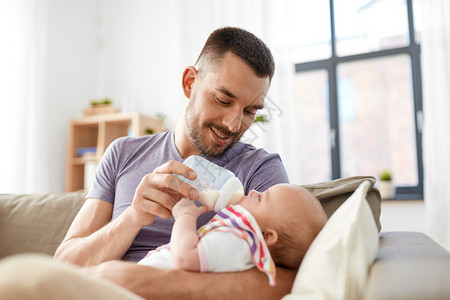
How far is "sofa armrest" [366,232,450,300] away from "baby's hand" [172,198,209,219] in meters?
0.45

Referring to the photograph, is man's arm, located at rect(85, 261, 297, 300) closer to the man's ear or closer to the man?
the man

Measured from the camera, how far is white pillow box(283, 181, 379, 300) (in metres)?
0.78

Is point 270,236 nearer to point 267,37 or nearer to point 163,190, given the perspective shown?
point 163,190

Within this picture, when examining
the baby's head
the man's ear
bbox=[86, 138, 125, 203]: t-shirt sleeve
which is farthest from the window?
the baby's head

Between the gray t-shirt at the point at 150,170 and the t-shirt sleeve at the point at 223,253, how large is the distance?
36cm

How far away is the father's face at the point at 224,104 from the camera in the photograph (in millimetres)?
1417

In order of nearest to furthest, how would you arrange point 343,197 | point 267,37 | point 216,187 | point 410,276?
point 410,276, point 216,187, point 343,197, point 267,37

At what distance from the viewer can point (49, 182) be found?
13.2 ft

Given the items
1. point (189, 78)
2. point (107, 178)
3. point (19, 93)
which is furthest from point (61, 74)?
point (107, 178)

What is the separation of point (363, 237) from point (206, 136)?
792 millimetres

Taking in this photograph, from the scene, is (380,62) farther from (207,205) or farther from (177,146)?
(207,205)

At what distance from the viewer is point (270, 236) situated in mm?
998

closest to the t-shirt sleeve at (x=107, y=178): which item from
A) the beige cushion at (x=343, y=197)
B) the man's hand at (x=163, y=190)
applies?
the man's hand at (x=163, y=190)

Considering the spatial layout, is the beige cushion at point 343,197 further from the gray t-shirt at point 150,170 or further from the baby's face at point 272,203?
the baby's face at point 272,203
